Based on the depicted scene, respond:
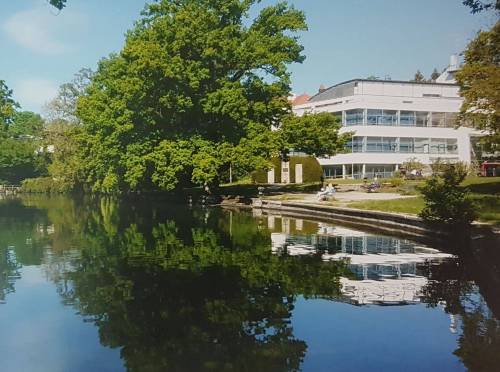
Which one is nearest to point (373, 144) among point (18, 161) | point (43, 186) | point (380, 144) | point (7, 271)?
point (380, 144)

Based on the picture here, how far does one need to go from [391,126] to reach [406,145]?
10.5 feet

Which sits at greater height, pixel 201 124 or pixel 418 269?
pixel 201 124

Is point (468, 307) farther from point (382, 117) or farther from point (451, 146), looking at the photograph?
point (451, 146)

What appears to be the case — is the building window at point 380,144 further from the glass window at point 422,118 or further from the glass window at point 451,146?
the glass window at point 451,146

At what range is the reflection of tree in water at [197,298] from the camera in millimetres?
7415

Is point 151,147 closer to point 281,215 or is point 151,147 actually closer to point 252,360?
point 281,215

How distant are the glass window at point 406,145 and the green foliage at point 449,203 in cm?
4902

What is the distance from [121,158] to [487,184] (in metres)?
27.0

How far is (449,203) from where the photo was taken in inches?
722

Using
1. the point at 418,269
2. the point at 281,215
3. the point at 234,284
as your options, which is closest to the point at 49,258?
the point at 234,284

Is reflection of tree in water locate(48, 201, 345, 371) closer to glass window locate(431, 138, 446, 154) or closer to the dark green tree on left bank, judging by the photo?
glass window locate(431, 138, 446, 154)

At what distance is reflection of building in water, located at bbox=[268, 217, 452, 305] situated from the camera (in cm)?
1086

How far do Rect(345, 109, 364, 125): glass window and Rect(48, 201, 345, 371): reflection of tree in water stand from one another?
48945mm

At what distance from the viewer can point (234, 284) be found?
11672 mm
